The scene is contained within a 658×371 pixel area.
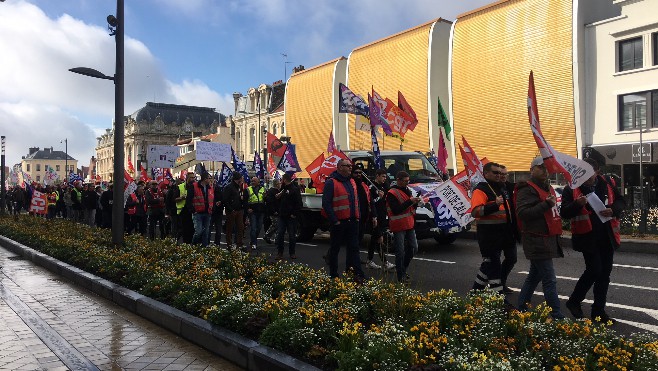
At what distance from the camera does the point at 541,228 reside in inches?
232

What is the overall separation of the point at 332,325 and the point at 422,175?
9.10 m

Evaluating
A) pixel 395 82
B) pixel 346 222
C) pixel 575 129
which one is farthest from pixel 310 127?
pixel 346 222

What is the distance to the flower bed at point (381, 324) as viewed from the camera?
403cm

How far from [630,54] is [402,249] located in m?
27.1

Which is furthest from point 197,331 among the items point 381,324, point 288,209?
point 288,209

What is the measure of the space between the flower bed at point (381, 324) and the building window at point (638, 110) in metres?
26.9

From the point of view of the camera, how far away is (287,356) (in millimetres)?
4676

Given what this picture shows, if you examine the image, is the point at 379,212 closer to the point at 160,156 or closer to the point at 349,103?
the point at 349,103

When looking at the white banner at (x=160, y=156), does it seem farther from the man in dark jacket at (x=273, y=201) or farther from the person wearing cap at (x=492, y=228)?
the person wearing cap at (x=492, y=228)

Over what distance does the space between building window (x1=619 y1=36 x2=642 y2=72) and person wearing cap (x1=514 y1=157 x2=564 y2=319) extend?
27986mm

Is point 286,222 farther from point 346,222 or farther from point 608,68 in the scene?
point 608,68

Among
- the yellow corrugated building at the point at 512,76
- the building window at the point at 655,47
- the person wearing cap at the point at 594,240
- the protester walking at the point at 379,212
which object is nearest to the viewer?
the person wearing cap at the point at 594,240

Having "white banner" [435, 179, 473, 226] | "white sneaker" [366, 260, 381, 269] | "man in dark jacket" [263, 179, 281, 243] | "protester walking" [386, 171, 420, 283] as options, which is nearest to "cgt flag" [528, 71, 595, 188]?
"white banner" [435, 179, 473, 226]

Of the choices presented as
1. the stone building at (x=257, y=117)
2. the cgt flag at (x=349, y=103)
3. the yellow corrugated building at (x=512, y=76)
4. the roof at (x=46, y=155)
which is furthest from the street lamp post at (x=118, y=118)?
the roof at (x=46, y=155)
